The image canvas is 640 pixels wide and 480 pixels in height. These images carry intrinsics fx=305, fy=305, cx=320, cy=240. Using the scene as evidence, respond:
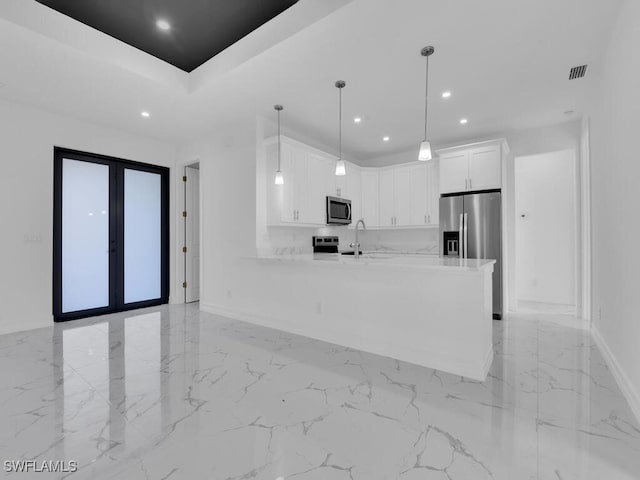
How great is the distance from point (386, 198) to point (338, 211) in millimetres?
1163

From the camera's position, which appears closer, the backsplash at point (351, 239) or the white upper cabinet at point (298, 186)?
the white upper cabinet at point (298, 186)

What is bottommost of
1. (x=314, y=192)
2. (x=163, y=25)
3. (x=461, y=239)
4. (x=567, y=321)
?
(x=567, y=321)

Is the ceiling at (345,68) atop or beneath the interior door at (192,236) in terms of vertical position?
atop

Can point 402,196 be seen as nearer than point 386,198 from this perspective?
Yes

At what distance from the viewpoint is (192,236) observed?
5.55 m

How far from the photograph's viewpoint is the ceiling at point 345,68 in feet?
7.54

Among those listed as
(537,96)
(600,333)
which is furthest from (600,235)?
(537,96)

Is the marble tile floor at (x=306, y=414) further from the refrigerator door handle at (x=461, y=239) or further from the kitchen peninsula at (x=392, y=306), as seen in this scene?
the refrigerator door handle at (x=461, y=239)

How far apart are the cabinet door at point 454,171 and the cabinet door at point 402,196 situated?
28.0 inches

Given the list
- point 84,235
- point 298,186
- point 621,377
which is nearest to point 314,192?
point 298,186

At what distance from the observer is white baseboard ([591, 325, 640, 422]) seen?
1.93m

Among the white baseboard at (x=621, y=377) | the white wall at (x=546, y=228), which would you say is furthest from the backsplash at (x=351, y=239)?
the white baseboard at (x=621, y=377)

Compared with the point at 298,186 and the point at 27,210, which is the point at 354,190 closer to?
the point at 298,186

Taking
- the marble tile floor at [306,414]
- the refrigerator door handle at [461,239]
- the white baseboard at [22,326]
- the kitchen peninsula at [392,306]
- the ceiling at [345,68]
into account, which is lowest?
the marble tile floor at [306,414]
